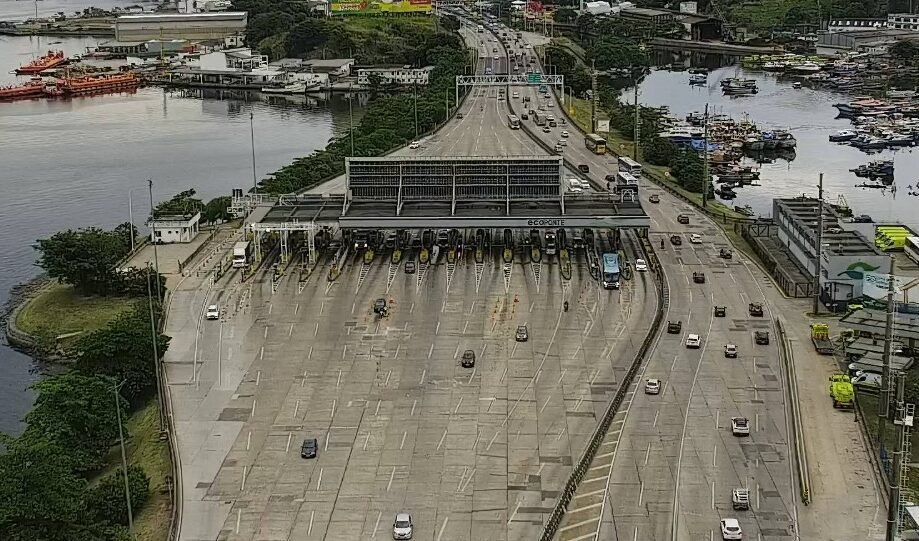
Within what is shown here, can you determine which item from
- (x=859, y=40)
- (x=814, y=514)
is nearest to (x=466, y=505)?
(x=814, y=514)

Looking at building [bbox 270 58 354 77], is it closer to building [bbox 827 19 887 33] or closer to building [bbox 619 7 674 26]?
building [bbox 619 7 674 26]

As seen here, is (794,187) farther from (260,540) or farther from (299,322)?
(260,540)

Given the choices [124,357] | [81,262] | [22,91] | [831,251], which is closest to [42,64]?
[22,91]

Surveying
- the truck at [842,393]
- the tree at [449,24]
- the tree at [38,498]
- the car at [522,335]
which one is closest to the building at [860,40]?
the tree at [449,24]

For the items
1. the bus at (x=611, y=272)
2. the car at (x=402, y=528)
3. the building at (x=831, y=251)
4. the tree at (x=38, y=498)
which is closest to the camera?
the tree at (x=38, y=498)

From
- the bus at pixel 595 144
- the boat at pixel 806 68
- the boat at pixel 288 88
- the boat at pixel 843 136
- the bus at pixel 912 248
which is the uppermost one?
the boat at pixel 806 68

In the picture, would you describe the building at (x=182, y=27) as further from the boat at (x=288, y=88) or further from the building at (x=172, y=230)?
the building at (x=172, y=230)
